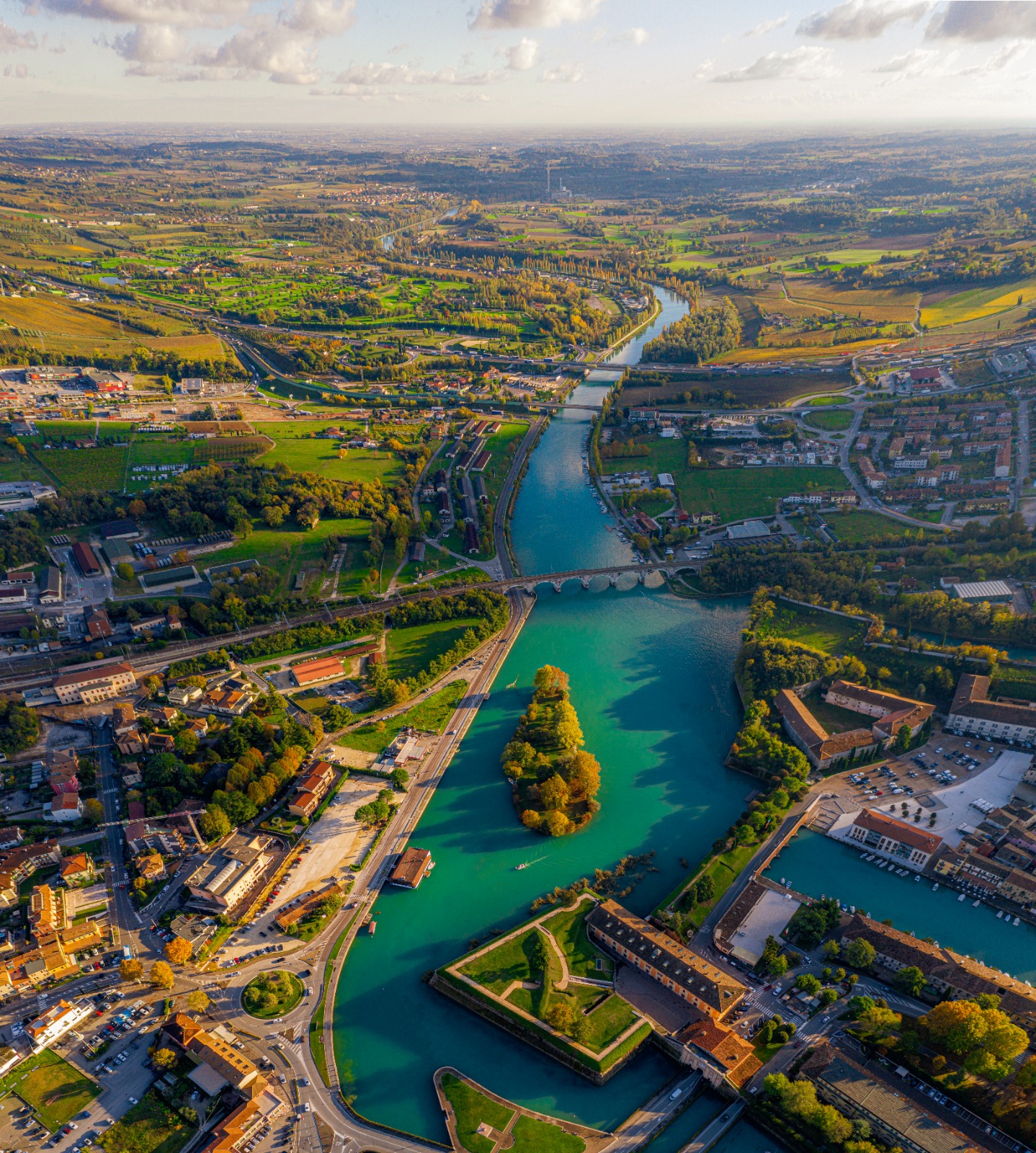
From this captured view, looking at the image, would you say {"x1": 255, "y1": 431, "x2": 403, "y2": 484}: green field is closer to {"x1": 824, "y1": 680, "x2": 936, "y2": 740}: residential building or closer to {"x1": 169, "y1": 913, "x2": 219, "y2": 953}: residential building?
{"x1": 824, "y1": 680, "x2": 936, "y2": 740}: residential building

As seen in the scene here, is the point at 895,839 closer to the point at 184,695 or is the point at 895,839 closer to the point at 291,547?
the point at 184,695

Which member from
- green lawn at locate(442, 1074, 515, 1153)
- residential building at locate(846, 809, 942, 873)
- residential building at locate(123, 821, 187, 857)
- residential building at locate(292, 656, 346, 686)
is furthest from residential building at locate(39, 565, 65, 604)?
residential building at locate(846, 809, 942, 873)

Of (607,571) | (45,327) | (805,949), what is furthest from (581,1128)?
(45,327)

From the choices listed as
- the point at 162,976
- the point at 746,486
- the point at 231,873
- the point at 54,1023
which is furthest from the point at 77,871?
the point at 746,486

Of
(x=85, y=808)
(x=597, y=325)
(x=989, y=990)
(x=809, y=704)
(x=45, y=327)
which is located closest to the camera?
(x=989, y=990)

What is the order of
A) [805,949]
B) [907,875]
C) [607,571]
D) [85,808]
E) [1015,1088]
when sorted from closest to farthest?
[1015,1088] < [805,949] < [907,875] < [85,808] < [607,571]

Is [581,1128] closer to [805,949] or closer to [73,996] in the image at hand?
[805,949]
